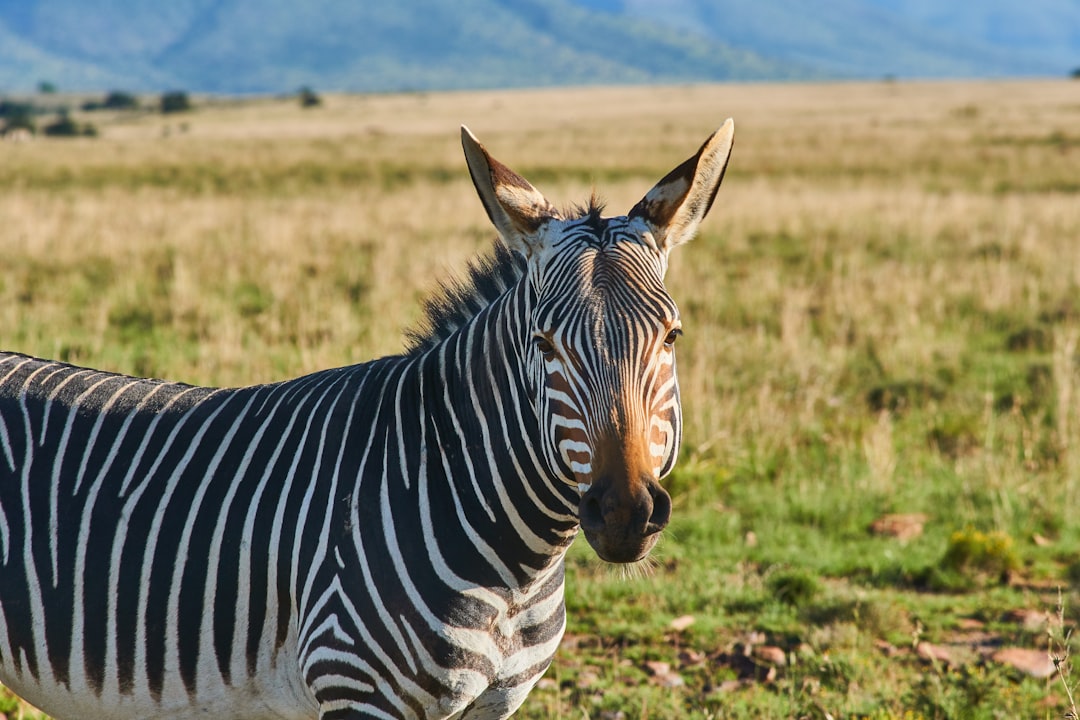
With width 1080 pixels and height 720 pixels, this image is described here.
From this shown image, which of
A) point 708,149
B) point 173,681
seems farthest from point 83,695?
point 708,149

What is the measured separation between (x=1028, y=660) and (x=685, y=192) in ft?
11.5

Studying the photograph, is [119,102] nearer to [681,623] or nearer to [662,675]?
[681,623]

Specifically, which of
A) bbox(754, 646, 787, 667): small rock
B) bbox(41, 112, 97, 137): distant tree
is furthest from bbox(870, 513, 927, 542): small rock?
bbox(41, 112, 97, 137): distant tree

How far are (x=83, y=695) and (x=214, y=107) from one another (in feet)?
338

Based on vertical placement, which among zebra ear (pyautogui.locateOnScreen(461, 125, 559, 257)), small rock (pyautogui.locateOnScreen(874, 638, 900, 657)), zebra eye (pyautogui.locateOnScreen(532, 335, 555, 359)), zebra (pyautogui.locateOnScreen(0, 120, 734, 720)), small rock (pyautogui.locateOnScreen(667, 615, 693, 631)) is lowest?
small rock (pyautogui.locateOnScreen(874, 638, 900, 657))

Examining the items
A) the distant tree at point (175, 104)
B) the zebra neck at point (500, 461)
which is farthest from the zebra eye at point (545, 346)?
the distant tree at point (175, 104)

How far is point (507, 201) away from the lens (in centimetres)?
276

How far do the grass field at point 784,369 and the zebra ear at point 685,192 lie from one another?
205 cm

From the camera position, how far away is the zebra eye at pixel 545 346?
102 inches

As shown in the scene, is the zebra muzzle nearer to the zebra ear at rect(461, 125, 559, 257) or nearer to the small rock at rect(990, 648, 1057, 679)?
the zebra ear at rect(461, 125, 559, 257)

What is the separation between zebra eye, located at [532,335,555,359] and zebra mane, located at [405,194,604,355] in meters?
0.58

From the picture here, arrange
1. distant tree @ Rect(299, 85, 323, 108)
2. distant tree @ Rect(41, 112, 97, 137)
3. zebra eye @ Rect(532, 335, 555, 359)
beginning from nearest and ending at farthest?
zebra eye @ Rect(532, 335, 555, 359)
distant tree @ Rect(41, 112, 97, 137)
distant tree @ Rect(299, 85, 323, 108)

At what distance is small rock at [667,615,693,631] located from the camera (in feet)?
17.4

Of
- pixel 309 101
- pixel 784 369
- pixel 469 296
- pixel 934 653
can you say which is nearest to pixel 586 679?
pixel 934 653
